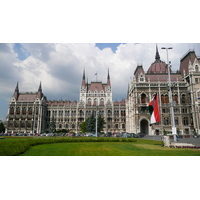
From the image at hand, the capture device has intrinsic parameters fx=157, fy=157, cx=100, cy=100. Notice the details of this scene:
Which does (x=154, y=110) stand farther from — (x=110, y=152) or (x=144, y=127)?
(x=144, y=127)

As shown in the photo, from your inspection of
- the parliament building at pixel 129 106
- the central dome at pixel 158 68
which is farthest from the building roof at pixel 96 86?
the central dome at pixel 158 68

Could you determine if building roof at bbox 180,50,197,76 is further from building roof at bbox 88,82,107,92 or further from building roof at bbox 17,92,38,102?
building roof at bbox 17,92,38,102

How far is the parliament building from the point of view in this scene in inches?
1909

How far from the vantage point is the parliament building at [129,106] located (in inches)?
1909

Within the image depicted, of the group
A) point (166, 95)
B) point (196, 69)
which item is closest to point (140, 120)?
point (166, 95)

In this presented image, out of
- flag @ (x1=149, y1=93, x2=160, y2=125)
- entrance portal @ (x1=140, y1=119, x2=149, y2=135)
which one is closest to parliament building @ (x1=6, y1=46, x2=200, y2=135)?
entrance portal @ (x1=140, y1=119, x2=149, y2=135)

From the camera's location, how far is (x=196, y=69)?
4966cm

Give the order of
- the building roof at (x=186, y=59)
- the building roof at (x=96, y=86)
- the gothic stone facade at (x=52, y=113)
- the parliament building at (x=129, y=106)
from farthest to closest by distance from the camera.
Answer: the building roof at (x=96, y=86), the gothic stone facade at (x=52, y=113), the building roof at (x=186, y=59), the parliament building at (x=129, y=106)

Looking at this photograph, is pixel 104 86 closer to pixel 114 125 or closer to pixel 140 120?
pixel 114 125

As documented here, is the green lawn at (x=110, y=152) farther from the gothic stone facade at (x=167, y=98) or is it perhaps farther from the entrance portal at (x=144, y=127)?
the entrance portal at (x=144, y=127)

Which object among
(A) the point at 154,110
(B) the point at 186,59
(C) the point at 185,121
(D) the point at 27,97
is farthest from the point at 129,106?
(D) the point at 27,97

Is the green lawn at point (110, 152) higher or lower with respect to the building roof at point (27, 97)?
lower

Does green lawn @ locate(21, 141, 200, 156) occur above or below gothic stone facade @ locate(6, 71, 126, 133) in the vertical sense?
below

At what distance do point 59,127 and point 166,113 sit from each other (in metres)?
52.1
